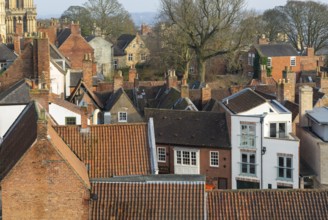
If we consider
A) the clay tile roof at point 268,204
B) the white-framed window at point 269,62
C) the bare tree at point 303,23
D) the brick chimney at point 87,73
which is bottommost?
the clay tile roof at point 268,204

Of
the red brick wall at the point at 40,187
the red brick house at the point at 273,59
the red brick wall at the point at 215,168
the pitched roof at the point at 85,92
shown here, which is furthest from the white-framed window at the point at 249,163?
the red brick house at the point at 273,59

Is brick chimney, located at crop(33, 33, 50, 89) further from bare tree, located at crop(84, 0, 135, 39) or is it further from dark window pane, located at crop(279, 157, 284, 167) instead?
bare tree, located at crop(84, 0, 135, 39)

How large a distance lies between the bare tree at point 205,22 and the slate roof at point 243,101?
81.4 ft

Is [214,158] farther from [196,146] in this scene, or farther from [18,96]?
[18,96]

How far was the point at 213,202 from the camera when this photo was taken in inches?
915

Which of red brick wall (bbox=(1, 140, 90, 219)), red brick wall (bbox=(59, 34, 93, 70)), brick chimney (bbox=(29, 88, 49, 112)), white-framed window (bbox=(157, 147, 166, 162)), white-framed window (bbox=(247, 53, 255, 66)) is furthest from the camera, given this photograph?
white-framed window (bbox=(247, 53, 255, 66))

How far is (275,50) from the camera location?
76.4 meters

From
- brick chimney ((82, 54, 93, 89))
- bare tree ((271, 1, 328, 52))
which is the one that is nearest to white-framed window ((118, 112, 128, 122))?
brick chimney ((82, 54, 93, 89))

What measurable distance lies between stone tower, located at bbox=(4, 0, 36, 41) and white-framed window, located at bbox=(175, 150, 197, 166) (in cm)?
11579

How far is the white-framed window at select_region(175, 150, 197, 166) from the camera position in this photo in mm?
38312

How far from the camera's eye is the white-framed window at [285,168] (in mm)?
36125

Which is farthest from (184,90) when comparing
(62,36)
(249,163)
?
(62,36)

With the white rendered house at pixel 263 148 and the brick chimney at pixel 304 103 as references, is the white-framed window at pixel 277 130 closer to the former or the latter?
the white rendered house at pixel 263 148

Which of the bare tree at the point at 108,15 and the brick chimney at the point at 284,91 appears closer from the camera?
the brick chimney at the point at 284,91
